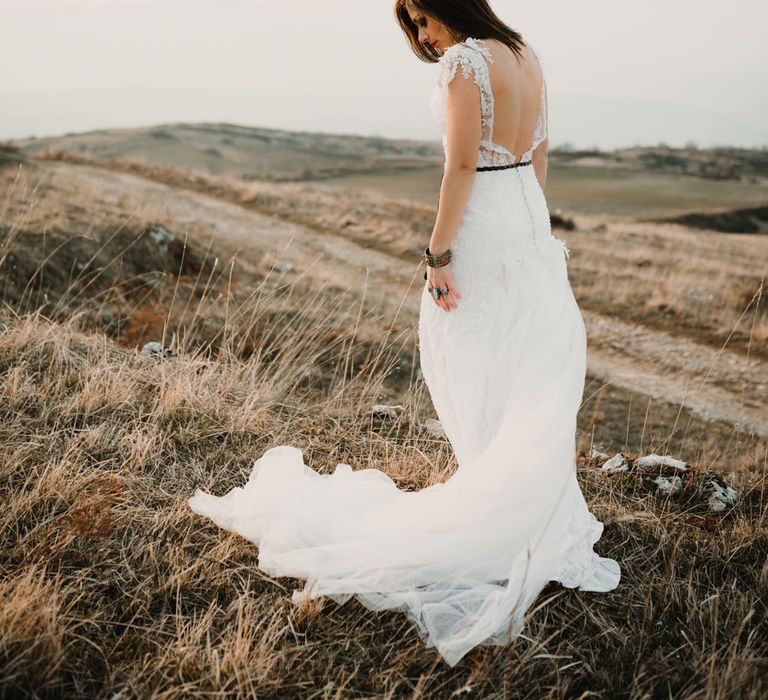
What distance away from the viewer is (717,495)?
3.07m

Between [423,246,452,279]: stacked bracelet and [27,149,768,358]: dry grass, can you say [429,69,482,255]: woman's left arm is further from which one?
[27,149,768,358]: dry grass

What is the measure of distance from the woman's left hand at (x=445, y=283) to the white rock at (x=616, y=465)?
1662 millimetres

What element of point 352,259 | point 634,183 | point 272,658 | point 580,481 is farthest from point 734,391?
point 634,183

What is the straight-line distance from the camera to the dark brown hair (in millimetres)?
2068

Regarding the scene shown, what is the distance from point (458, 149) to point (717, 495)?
2.35m

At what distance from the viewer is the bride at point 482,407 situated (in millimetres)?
2059

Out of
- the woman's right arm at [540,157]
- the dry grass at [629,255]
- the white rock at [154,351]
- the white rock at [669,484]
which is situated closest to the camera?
the woman's right arm at [540,157]

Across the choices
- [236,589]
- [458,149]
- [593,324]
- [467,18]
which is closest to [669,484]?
[458,149]

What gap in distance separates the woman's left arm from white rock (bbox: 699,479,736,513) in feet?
6.86

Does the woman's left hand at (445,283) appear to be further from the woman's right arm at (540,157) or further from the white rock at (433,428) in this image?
the white rock at (433,428)

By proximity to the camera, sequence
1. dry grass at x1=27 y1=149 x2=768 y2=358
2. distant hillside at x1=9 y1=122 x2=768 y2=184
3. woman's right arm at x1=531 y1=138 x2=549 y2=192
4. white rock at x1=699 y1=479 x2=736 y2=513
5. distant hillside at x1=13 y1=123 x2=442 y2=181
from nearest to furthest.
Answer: woman's right arm at x1=531 y1=138 x2=549 y2=192 → white rock at x1=699 y1=479 x2=736 y2=513 → dry grass at x1=27 y1=149 x2=768 y2=358 → distant hillside at x1=13 y1=123 x2=442 y2=181 → distant hillside at x1=9 y1=122 x2=768 y2=184

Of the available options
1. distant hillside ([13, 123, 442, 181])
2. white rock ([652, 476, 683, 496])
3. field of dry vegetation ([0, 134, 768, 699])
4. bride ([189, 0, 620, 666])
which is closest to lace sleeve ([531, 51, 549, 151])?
bride ([189, 0, 620, 666])

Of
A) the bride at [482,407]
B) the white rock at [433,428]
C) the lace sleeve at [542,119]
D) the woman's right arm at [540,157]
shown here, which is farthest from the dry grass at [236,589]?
the lace sleeve at [542,119]

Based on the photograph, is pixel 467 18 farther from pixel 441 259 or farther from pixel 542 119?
pixel 441 259
